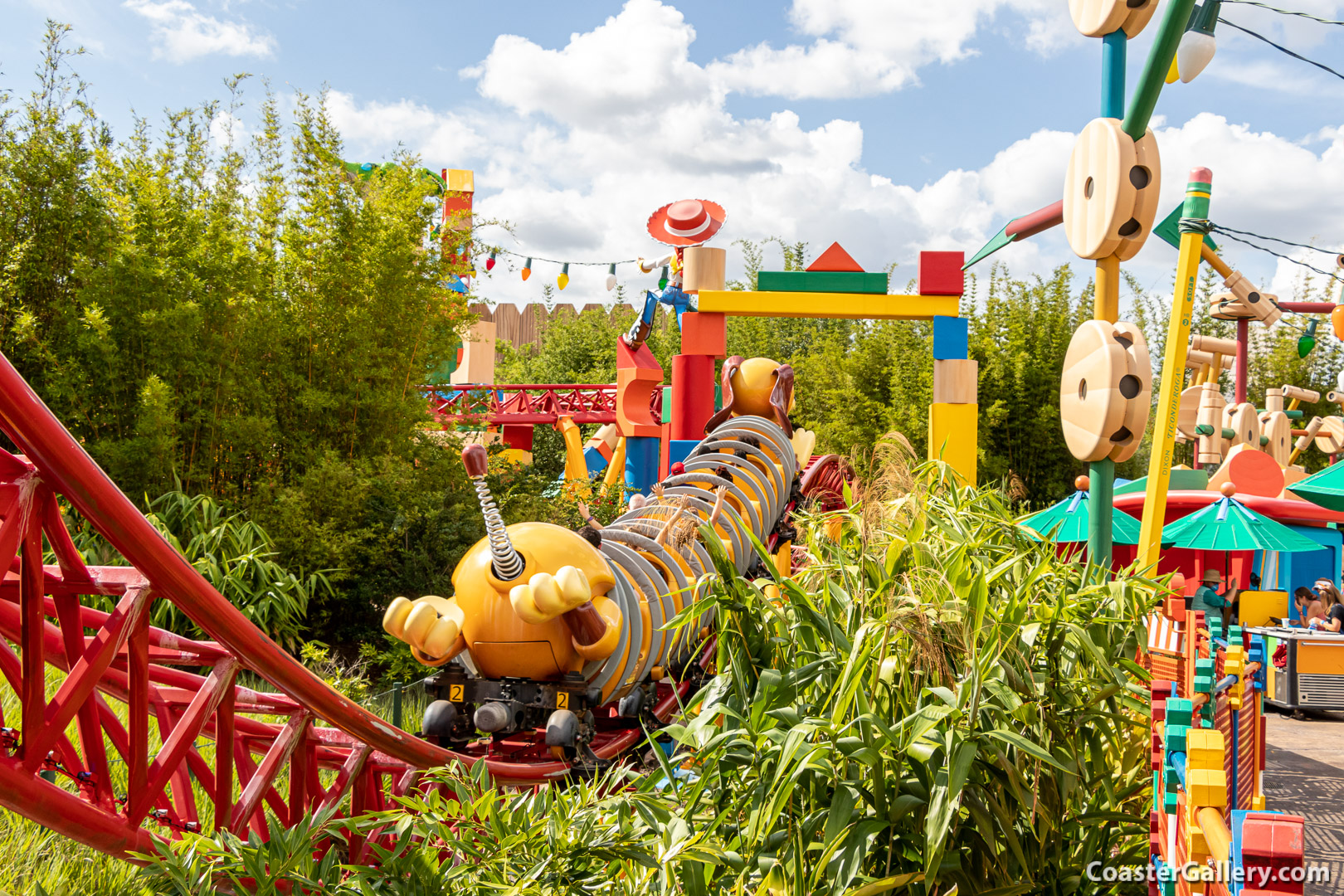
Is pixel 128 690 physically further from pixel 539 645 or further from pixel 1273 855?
pixel 1273 855

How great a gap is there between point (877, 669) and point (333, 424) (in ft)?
20.0

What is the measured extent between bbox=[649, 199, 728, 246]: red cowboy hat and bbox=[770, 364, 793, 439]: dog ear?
3306 mm

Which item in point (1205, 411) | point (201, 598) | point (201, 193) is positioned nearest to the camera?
point (201, 598)

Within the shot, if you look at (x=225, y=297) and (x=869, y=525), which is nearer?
(x=869, y=525)

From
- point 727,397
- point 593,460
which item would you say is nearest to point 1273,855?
point 727,397

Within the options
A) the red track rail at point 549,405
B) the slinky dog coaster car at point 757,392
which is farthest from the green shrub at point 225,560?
the red track rail at point 549,405

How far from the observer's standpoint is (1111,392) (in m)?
4.03

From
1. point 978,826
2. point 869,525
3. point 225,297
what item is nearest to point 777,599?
point 869,525

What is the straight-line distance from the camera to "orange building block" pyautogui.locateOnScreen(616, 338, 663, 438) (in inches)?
474

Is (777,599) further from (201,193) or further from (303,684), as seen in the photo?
(201,193)

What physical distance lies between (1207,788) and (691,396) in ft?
24.6

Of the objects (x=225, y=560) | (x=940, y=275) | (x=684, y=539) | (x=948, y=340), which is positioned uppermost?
(x=940, y=275)

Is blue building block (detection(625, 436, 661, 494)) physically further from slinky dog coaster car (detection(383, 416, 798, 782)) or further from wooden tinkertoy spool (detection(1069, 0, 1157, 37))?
wooden tinkertoy spool (detection(1069, 0, 1157, 37))

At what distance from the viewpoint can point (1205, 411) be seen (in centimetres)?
1218
